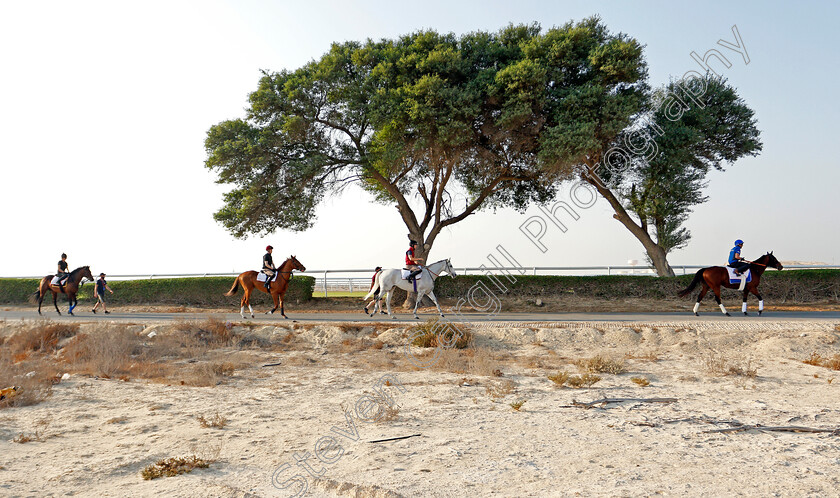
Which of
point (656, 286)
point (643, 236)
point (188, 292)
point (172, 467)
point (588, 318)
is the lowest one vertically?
point (172, 467)

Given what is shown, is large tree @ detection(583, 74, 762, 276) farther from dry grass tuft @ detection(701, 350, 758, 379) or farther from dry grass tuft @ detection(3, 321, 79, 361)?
dry grass tuft @ detection(3, 321, 79, 361)

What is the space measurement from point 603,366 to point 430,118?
13.6m

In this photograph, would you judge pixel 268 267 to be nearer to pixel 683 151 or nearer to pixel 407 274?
pixel 407 274

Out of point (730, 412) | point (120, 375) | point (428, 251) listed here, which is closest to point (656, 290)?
point (428, 251)

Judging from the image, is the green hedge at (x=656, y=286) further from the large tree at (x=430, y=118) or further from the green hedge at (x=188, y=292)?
the green hedge at (x=188, y=292)

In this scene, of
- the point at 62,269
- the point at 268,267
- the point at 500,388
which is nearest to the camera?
the point at 500,388

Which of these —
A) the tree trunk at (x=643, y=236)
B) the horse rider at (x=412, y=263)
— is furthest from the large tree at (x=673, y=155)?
the horse rider at (x=412, y=263)

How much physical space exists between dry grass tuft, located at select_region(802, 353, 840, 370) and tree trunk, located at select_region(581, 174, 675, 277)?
15312mm

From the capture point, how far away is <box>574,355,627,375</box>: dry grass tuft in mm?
10117

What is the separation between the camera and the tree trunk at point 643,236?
84.7 ft

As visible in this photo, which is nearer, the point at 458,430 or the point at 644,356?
the point at 458,430

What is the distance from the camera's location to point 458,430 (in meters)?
6.64

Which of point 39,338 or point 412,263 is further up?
point 412,263

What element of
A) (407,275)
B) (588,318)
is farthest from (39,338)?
(588,318)
